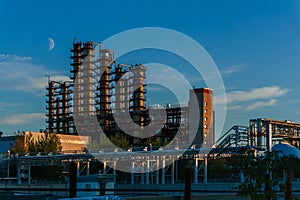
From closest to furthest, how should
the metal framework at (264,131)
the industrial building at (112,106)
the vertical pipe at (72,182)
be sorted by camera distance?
1. the vertical pipe at (72,182)
2. the metal framework at (264,131)
3. the industrial building at (112,106)

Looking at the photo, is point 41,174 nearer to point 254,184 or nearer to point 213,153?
point 213,153

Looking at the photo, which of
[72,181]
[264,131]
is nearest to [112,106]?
[264,131]

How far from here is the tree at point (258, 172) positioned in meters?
9.59

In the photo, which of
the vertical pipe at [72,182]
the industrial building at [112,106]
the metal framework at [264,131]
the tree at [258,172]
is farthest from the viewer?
the industrial building at [112,106]

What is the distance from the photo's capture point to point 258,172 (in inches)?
380

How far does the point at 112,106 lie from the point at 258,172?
117 meters

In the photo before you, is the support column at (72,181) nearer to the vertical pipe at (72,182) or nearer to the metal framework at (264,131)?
the vertical pipe at (72,182)

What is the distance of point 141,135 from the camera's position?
11662 centimetres

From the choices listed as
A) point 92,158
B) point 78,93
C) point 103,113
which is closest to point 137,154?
point 92,158

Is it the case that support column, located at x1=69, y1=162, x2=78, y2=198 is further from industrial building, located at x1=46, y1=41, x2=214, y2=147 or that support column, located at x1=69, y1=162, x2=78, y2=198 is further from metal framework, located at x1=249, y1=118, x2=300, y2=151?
industrial building, located at x1=46, y1=41, x2=214, y2=147

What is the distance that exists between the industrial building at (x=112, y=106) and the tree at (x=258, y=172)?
103 m

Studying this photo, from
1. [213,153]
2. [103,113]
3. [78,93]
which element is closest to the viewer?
[213,153]

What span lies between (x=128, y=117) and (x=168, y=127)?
31.3 ft

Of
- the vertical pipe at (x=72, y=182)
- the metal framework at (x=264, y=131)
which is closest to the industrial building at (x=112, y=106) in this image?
the metal framework at (x=264, y=131)
